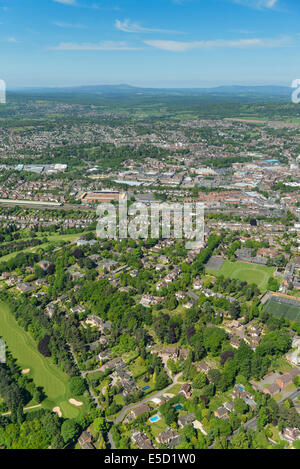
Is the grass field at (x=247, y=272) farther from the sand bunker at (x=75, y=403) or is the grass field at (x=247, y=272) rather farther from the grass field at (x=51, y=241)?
the sand bunker at (x=75, y=403)

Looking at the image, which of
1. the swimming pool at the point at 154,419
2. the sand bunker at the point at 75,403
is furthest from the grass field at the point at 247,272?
the sand bunker at the point at 75,403

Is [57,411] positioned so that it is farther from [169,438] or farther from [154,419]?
[169,438]

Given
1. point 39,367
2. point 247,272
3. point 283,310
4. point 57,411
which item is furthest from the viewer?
point 247,272

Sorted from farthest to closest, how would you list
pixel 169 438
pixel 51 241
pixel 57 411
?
pixel 51 241
pixel 57 411
pixel 169 438

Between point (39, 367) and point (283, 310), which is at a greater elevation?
point (283, 310)

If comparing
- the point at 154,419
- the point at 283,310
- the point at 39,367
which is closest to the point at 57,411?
the point at 39,367

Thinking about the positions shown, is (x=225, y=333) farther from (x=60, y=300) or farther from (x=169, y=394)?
(x=60, y=300)
